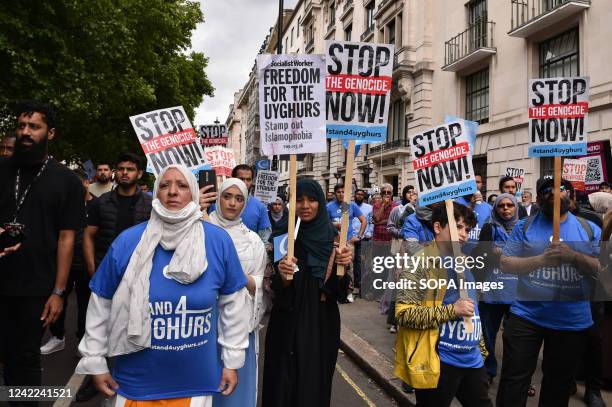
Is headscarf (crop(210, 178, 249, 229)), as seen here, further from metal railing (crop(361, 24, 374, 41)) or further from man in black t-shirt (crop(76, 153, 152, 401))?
metal railing (crop(361, 24, 374, 41))

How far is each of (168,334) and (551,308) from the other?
2718mm

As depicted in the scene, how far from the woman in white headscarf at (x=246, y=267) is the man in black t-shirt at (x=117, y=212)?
147 cm

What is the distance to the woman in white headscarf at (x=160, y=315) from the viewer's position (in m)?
2.39

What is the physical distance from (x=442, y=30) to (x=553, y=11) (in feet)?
25.5

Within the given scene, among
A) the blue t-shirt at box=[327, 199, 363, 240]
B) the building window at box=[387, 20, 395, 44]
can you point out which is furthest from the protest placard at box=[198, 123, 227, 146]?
the building window at box=[387, 20, 395, 44]

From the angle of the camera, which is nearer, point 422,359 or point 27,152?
point 422,359

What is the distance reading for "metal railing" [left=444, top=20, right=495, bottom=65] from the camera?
17766mm

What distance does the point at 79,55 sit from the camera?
546 inches

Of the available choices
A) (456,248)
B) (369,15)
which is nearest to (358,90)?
(456,248)

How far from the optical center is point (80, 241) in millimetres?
5734

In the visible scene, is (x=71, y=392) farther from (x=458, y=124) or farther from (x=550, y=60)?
(x=550, y=60)

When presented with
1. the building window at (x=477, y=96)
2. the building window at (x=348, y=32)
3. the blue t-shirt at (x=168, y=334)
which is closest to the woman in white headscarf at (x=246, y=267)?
the blue t-shirt at (x=168, y=334)

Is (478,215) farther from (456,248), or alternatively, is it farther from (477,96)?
(477,96)

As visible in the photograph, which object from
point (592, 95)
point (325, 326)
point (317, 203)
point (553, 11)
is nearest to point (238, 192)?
point (317, 203)
